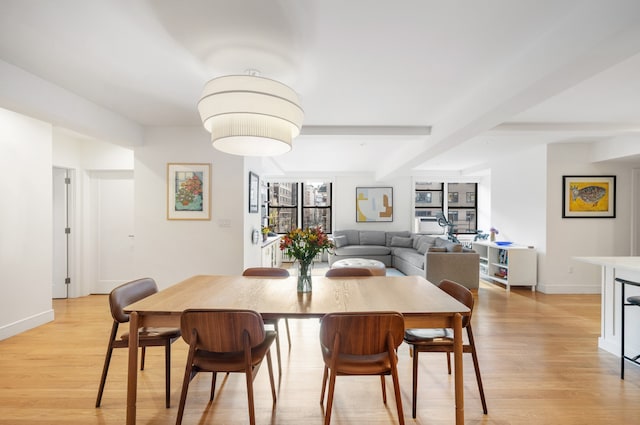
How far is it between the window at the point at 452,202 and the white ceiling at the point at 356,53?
5.16 metres

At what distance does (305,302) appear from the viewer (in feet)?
6.39

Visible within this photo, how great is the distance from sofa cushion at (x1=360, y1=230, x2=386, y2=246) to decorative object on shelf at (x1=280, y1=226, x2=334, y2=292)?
19.1ft

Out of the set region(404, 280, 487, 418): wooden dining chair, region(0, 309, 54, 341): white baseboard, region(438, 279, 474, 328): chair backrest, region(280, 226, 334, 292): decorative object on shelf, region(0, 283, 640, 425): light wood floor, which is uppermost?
region(280, 226, 334, 292): decorative object on shelf

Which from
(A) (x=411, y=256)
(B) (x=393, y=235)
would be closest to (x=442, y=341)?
(A) (x=411, y=256)

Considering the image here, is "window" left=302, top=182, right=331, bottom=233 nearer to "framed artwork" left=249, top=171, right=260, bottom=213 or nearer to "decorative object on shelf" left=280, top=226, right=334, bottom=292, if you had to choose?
"framed artwork" left=249, top=171, right=260, bottom=213

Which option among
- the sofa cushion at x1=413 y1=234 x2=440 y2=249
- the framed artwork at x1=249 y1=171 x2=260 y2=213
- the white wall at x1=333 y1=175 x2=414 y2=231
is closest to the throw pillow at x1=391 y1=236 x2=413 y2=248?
the sofa cushion at x1=413 y1=234 x2=440 y2=249

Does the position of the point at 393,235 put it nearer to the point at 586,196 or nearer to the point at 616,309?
the point at 586,196

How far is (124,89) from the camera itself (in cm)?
280

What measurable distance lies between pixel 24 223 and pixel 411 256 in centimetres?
594

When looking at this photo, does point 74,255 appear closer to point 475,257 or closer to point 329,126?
point 329,126

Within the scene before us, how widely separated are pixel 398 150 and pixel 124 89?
166 inches

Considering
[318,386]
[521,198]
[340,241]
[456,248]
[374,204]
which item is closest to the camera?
[318,386]

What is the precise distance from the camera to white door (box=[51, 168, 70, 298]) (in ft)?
15.3

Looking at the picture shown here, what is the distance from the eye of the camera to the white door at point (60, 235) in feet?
15.3
